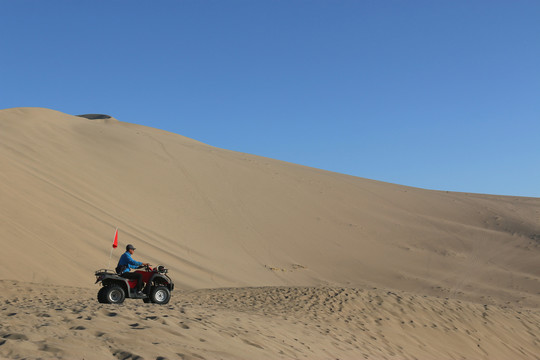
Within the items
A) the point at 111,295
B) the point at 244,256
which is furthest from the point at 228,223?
the point at 111,295

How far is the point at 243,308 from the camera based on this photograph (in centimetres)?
1033

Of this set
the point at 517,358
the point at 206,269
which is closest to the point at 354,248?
the point at 206,269

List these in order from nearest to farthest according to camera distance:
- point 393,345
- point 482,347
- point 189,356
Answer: point 189,356 < point 393,345 < point 482,347

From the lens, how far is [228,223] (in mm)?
22984

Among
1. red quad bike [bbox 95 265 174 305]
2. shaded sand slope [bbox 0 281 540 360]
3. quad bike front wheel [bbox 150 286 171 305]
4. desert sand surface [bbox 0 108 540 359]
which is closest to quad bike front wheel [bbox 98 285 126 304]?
red quad bike [bbox 95 265 174 305]

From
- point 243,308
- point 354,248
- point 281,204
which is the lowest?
point 243,308

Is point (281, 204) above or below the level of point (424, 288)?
above

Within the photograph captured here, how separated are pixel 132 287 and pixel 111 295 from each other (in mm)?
395

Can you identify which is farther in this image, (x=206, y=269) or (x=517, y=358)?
(x=206, y=269)

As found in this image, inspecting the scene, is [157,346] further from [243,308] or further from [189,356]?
[243,308]

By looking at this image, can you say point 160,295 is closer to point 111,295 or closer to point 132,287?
point 132,287

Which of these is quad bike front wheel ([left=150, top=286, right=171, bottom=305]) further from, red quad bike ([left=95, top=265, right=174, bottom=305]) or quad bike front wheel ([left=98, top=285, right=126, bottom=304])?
quad bike front wheel ([left=98, top=285, right=126, bottom=304])

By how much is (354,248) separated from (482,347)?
498 inches

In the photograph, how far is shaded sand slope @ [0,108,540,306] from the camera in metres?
16.2
